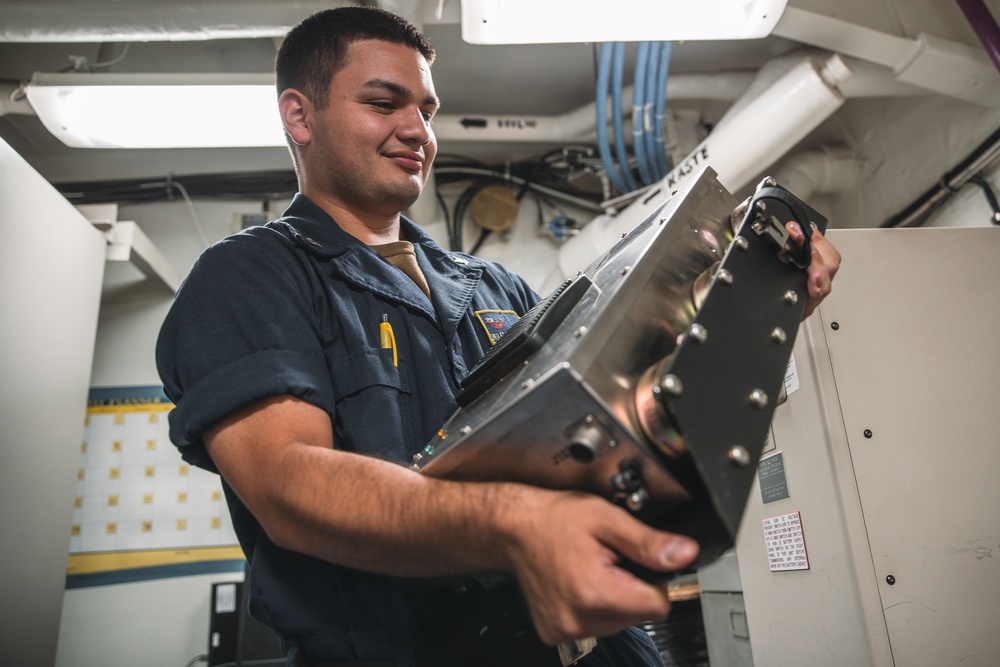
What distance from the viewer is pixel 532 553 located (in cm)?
49

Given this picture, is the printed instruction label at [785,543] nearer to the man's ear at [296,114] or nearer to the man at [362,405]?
the man at [362,405]

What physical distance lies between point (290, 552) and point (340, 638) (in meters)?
0.12

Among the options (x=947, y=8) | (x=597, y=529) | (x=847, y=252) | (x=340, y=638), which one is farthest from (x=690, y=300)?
(x=947, y=8)

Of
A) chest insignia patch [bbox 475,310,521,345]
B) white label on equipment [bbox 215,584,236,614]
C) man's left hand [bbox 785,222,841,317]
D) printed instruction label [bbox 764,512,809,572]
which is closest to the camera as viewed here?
man's left hand [bbox 785,222,841,317]

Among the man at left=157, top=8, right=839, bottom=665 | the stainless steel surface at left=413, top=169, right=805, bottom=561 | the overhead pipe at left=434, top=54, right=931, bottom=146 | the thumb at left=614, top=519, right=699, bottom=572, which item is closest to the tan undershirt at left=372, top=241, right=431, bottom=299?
the man at left=157, top=8, right=839, bottom=665

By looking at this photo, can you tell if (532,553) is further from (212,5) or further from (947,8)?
(947,8)

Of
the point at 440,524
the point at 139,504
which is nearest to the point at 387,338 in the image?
the point at 440,524

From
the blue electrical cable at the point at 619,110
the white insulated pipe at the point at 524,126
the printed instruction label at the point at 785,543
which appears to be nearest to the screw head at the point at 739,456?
the printed instruction label at the point at 785,543

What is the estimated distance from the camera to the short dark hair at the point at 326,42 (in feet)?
4.08

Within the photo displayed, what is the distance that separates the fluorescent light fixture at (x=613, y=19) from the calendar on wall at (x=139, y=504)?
5.56ft

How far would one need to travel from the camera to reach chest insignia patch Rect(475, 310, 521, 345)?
108 centimetres

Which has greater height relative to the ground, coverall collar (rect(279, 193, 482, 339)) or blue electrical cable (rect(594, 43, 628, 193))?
blue electrical cable (rect(594, 43, 628, 193))

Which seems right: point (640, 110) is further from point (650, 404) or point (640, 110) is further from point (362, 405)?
point (650, 404)

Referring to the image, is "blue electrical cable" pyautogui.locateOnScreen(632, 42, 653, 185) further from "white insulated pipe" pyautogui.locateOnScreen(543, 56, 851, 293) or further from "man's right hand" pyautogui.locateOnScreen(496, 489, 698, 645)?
"man's right hand" pyautogui.locateOnScreen(496, 489, 698, 645)
